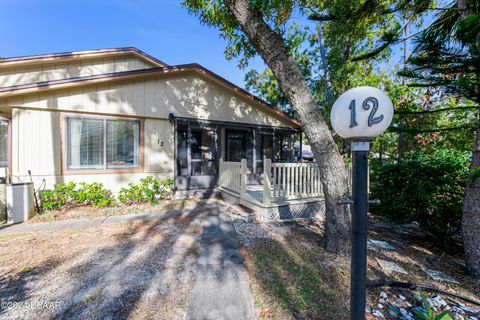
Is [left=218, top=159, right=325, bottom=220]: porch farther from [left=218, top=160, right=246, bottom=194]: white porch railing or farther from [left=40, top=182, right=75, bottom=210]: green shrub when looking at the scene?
[left=40, top=182, right=75, bottom=210]: green shrub

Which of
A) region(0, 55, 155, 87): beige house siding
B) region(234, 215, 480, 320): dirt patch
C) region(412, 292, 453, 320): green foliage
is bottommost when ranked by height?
region(234, 215, 480, 320): dirt patch

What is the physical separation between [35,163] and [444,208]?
9.50 meters

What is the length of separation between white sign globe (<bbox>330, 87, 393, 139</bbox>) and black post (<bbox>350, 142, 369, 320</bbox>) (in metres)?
0.09

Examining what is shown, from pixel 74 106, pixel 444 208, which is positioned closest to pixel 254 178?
pixel 444 208

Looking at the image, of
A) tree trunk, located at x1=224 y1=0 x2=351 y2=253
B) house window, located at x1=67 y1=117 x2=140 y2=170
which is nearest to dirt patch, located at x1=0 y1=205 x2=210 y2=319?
tree trunk, located at x1=224 y1=0 x2=351 y2=253

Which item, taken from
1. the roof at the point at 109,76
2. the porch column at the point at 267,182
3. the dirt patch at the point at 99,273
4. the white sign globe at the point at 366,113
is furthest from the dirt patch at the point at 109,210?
the white sign globe at the point at 366,113

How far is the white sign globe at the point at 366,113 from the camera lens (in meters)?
1.38

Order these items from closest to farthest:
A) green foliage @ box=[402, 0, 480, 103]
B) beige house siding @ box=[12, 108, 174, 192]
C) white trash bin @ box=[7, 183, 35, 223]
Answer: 1. green foliage @ box=[402, 0, 480, 103]
2. white trash bin @ box=[7, 183, 35, 223]
3. beige house siding @ box=[12, 108, 174, 192]

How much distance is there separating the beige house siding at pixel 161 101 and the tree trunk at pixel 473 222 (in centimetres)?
662

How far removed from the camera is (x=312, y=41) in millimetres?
12219

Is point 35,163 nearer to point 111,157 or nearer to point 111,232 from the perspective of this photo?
point 111,157

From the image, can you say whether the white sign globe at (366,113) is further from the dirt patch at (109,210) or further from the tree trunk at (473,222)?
the dirt patch at (109,210)

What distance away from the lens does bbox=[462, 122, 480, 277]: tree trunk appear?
316cm

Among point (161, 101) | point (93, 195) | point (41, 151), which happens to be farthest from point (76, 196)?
point (161, 101)
